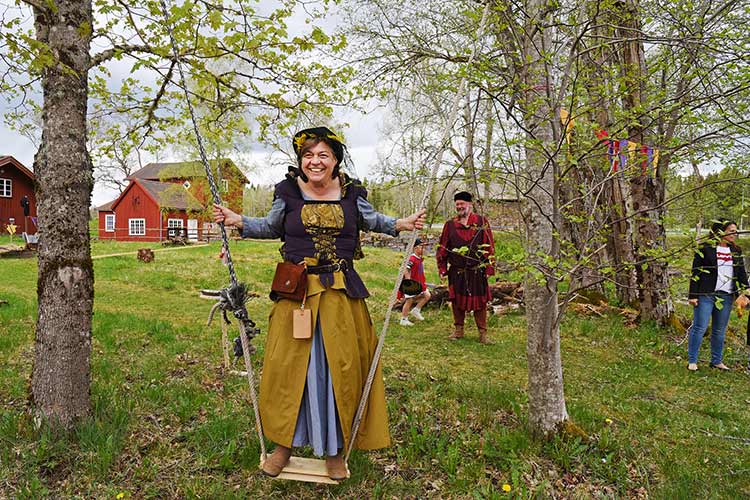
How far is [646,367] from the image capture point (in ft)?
20.1

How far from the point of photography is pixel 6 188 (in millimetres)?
26234

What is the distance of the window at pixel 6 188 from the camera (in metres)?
26.1

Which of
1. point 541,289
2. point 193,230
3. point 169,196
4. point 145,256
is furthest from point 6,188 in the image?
point 541,289

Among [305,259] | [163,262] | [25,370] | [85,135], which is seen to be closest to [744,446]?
[305,259]

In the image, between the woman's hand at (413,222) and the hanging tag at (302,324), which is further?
the woman's hand at (413,222)

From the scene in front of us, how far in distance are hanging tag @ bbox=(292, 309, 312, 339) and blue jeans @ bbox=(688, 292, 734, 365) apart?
514 cm

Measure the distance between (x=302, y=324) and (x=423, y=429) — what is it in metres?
1.56

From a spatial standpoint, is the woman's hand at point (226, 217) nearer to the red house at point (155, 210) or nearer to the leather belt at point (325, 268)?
the leather belt at point (325, 268)

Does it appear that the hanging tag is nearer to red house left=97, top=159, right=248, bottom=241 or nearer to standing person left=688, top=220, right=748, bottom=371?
standing person left=688, top=220, right=748, bottom=371

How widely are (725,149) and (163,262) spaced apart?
603 inches

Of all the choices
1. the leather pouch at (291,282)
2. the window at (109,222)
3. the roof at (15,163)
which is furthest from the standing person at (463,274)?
the window at (109,222)

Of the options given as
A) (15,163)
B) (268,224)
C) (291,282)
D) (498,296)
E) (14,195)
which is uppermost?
(15,163)

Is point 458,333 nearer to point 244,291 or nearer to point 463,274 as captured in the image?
point 463,274

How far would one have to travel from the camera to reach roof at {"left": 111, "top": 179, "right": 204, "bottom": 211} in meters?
29.8
